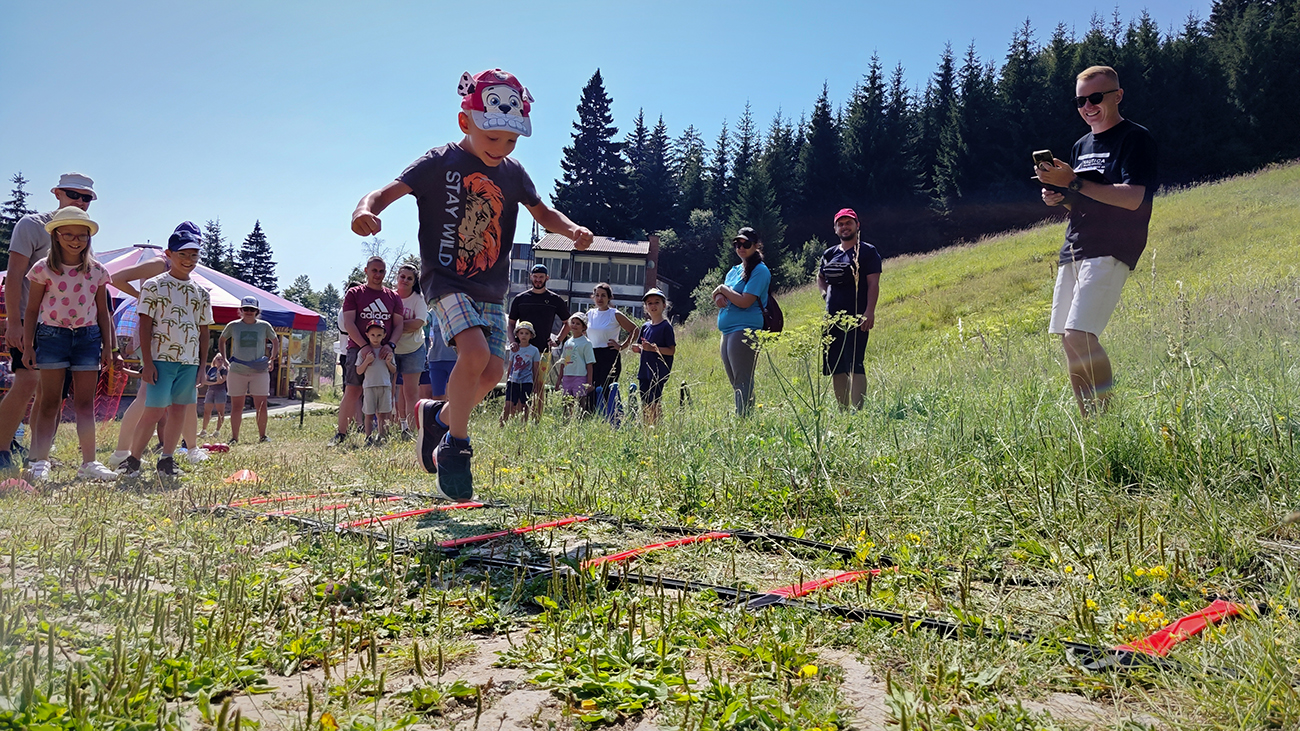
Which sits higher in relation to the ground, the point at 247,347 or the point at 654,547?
the point at 247,347

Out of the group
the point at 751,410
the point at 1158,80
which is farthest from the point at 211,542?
the point at 1158,80

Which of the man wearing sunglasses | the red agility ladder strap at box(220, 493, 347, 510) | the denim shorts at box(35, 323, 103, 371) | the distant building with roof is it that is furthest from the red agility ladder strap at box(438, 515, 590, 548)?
the distant building with roof

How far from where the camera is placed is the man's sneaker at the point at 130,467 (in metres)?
5.21

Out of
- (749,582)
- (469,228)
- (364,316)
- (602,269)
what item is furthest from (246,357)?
(602,269)

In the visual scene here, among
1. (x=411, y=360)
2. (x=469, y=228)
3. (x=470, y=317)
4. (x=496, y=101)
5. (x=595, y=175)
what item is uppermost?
(x=595, y=175)

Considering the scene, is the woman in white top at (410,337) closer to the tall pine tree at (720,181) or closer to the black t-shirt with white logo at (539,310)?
the black t-shirt with white logo at (539,310)

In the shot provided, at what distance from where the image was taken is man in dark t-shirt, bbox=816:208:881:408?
5809 mm

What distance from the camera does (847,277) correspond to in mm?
6004

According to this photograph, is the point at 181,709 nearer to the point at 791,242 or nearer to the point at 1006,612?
the point at 1006,612

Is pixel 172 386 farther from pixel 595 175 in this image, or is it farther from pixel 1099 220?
pixel 595 175

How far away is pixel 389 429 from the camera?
27.4 feet

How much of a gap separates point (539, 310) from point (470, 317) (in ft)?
13.8

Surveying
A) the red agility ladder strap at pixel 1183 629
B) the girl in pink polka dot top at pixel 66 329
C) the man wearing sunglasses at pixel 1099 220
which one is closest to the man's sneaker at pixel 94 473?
the girl in pink polka dot top at pixel 66 329

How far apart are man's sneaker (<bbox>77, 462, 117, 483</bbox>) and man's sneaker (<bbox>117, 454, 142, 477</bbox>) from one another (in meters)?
0.07
